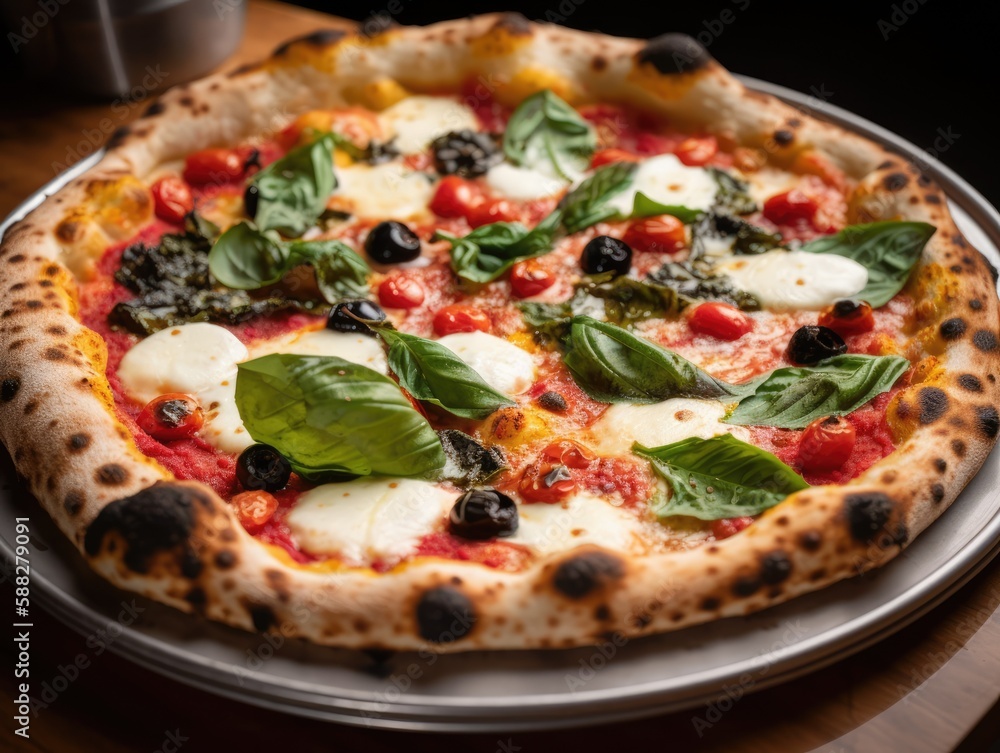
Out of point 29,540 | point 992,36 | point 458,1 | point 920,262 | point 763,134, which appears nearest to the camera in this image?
point 29,540

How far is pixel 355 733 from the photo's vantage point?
2.73 m

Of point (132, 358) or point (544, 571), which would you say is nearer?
point (544, 571)

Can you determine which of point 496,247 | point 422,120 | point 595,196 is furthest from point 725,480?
point 422,120

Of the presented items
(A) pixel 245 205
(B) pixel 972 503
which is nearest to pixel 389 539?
(B) pixel 972 503

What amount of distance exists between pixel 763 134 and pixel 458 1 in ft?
13.2

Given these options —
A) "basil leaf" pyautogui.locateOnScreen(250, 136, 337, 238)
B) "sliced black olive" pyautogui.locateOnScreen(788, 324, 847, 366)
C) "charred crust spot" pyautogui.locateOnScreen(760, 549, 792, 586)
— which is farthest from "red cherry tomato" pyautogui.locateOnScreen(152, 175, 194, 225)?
"charred crust spot" pyautogui.locateOnScreen(760, 549, 792, 586)

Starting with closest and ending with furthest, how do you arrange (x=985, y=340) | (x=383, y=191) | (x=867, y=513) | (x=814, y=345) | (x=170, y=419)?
(x=867, y=513)
(x=170, y=419)
(x=985, y=340)
(x=814, y=345)
(x=383, y=191)

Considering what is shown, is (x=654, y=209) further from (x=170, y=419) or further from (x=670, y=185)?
(x=170, y=419)

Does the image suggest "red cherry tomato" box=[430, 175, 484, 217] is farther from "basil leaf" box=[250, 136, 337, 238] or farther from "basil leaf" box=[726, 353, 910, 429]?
"basil leaf" box=[726, 353, 910, 429]

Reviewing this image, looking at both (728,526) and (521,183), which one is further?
(521,183)

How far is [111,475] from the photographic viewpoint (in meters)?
3.00

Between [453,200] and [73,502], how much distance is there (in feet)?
6.91

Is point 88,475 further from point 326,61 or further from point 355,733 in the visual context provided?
point 326,61

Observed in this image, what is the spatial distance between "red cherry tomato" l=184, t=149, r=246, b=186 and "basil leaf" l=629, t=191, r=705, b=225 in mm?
1721
